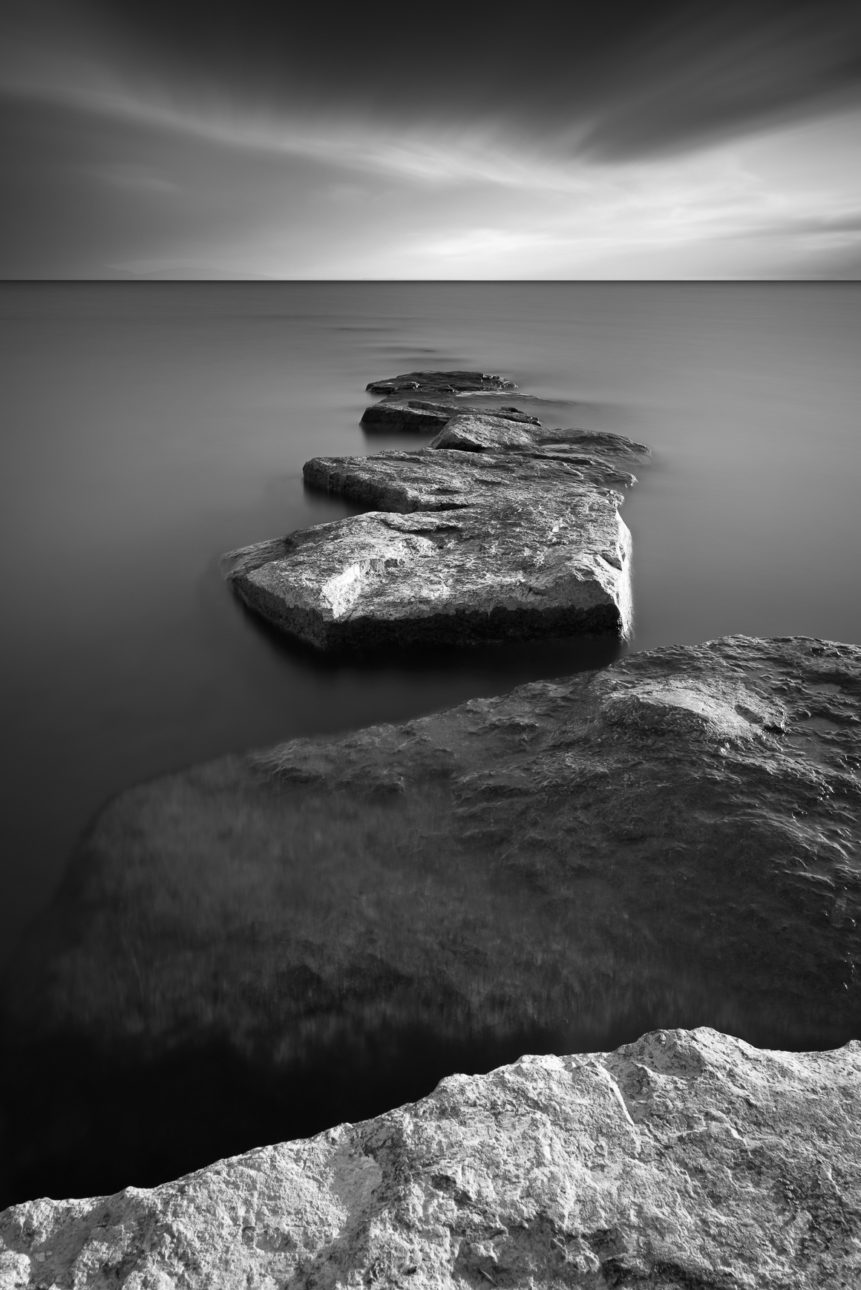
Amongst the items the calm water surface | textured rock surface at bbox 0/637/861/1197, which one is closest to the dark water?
the calm water surface

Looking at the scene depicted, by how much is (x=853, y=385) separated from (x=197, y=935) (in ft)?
52.1

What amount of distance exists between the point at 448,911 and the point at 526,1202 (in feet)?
3.50

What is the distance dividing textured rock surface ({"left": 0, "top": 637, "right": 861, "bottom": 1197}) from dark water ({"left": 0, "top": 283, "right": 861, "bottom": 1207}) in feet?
1.53

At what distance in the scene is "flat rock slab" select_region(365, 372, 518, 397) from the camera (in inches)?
531

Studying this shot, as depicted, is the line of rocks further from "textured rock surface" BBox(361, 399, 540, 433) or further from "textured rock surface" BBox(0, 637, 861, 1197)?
"textured rock surface" BBox(361, 399, 540, 433)

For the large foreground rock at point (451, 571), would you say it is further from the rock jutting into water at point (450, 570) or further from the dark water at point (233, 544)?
the dark water at point (233, 544)

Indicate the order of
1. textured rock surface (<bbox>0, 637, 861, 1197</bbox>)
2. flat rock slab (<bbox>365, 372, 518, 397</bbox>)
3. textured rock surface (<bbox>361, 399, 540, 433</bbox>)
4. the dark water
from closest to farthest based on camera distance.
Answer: textured rock surface (<bbox>0, 637, 861, 1197</bbox>), the dark water, textured rock surface (<bbox>361, 399, 540, 433</bbox>), flat rock slab (<bbox>365, 372, 518, 397</bbox>)

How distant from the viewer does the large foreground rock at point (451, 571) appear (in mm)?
4051

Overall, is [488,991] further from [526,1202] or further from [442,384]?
[442,384]

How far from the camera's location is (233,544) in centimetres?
600

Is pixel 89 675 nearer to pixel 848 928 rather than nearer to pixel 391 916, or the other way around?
pixel 391 916

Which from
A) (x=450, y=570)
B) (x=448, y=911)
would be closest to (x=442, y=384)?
(x=450, y=570)

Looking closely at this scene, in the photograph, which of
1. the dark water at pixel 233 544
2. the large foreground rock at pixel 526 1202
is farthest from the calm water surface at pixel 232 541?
the large foreground rock at pixel 526 1202

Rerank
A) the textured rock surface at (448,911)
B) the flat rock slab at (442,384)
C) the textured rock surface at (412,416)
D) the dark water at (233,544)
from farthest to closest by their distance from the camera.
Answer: the flat rock slab at (442,384)
the textured rock surface at (412,416)
the dark water at (233,544)
the textured rock surface at (448,911)
